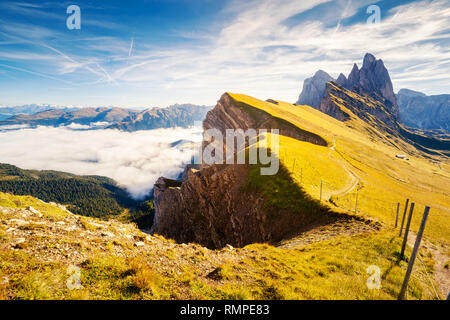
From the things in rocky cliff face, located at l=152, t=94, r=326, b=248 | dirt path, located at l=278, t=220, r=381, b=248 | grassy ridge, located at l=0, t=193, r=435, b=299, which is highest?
grassy ridge, located at l=0, t=193, r=435, b=299

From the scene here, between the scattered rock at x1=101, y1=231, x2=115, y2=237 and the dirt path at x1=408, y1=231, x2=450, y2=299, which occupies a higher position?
the scattered rock at x1=101, y1=231, x2=115, y2=237

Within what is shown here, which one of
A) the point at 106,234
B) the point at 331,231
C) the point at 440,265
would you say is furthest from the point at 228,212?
the point at 440,265

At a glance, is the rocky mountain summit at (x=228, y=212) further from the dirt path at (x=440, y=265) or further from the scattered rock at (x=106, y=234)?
the scattered rock at (x=106, y=234)

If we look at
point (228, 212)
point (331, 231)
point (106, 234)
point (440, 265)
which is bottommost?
point (228, 212)

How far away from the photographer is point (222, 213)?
48.3m

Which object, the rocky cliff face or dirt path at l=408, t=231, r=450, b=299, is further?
the rocky cliff face

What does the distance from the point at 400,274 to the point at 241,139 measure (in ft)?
291

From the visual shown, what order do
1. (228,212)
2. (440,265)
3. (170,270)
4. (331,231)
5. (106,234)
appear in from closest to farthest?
(170,270) → (106,234) → (440,265) → (331,231) → (228,212)

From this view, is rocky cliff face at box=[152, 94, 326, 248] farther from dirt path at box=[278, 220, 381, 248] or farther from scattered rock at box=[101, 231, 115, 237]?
scattered rock at box=[101, 231, 115, 237]

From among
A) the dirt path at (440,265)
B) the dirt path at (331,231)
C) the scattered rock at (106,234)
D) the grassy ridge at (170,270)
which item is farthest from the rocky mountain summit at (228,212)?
the scattered rock at (106,234)

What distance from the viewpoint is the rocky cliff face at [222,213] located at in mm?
32656

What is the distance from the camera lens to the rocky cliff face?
3266cm

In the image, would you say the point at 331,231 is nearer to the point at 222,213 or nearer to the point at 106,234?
the point at 106,234

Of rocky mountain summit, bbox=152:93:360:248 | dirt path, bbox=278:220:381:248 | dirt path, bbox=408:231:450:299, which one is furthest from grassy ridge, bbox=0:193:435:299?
rocky mountain summit, bbox=152:93:360:248
